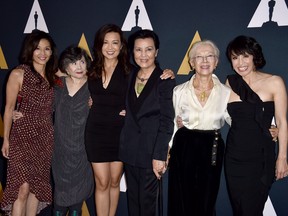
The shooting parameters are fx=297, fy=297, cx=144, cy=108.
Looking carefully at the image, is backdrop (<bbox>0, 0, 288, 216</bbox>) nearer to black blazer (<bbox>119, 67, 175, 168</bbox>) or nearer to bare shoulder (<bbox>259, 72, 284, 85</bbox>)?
bare shoulder (<bbox>259, 72, 284, 85</bbox>)

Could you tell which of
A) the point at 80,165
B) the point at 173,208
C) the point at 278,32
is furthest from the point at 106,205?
the point at 278,32

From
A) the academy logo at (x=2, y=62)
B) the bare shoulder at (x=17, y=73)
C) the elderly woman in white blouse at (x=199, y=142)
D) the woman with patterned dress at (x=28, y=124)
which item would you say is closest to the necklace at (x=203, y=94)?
the elderly woman in white blouse at (x=199, y=142)

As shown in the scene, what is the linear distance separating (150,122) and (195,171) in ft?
1.45

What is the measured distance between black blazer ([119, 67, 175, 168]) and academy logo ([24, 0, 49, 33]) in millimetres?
1365

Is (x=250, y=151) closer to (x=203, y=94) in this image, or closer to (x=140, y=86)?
(x=203, y=94)

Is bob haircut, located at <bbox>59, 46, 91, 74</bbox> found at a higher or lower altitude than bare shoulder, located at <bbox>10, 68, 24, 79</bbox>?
higher

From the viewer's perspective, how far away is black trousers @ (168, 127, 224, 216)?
1946mm

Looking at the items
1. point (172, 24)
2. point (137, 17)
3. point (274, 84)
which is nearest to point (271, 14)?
point (274, 84)

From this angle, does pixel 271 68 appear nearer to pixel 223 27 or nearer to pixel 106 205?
pixel 223 27

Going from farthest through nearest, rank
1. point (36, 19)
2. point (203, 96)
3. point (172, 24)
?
point (36, 19), point (172, 24), point (203, 96)

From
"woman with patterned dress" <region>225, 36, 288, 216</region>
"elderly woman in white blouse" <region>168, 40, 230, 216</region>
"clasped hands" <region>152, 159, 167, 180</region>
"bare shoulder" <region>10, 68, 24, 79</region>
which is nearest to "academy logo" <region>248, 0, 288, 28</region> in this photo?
"woman with patterned dress" <region>225, 36, 288, 216</region>

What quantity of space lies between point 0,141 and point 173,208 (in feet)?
6.40

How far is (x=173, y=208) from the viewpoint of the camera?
2.04m

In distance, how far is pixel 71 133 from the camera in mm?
2244
